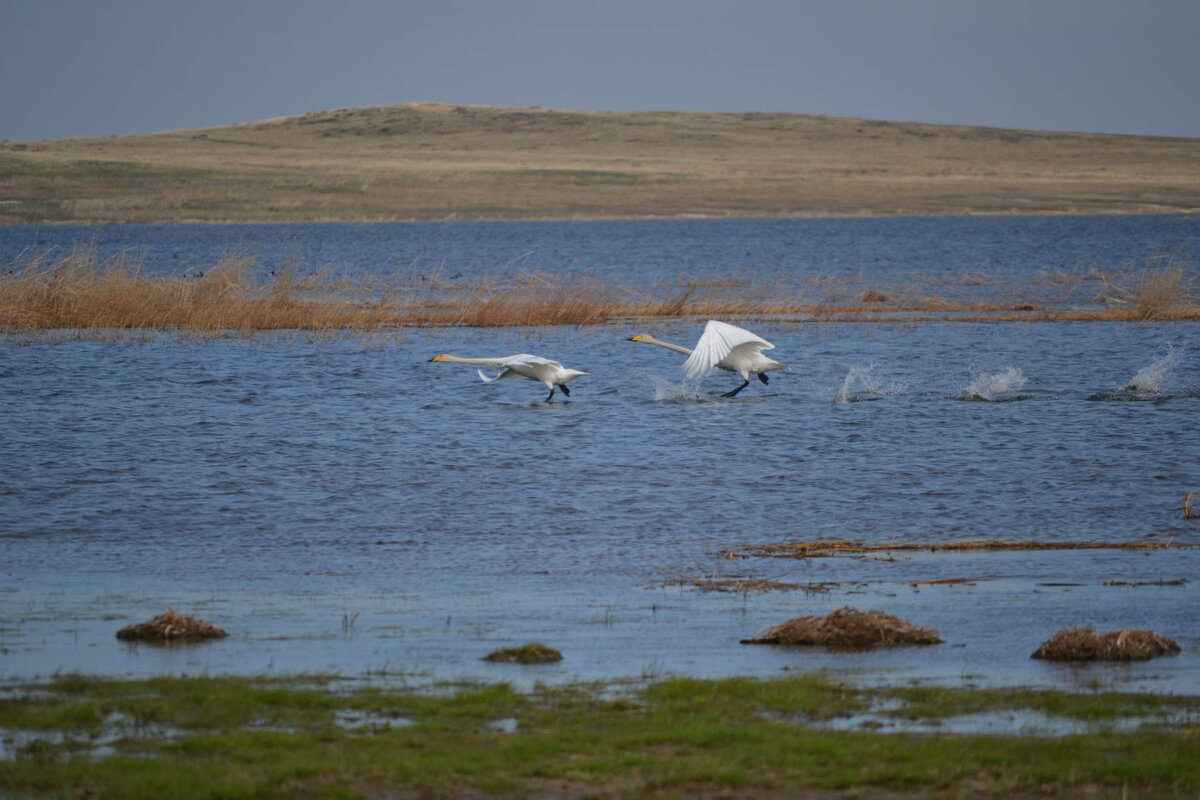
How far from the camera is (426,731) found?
6328 mm

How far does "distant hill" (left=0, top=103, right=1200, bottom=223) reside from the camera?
109250mm

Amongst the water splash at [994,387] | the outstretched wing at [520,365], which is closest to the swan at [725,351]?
the outstretched wing at [520,365]

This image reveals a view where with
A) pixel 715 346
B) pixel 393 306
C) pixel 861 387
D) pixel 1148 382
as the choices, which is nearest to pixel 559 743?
pixel 715 346

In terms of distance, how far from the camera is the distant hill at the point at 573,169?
109 metres

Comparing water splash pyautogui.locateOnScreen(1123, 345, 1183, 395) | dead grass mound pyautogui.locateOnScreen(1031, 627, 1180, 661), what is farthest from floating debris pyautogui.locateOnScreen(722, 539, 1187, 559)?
water splash pyautogui.locateOnScreen(1123, 345, 1183, 395)

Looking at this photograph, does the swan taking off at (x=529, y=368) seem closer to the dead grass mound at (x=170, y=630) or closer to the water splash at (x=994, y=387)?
the water splash at (x=994, y=387)

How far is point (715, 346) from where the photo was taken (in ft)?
61.5

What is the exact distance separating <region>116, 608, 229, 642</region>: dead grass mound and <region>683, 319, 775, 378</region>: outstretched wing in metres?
10.3

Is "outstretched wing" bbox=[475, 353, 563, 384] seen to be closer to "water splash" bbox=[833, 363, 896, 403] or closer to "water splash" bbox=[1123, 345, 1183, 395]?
"water splash" bbox=[833, 363, 896, 403]

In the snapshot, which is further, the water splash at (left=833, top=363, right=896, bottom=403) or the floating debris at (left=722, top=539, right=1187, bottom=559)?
the water splash at (left=833, top=363, right=896, bottom=403)

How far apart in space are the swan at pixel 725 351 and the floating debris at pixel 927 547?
22.2ft

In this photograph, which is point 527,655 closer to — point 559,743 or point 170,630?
point 559,743

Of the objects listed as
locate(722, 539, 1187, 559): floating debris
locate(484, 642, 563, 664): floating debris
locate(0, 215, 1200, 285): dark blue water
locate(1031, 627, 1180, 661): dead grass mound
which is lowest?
locate(484, 642, 563, 664): floating debris

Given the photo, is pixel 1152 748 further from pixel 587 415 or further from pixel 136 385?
pixel 136 385
